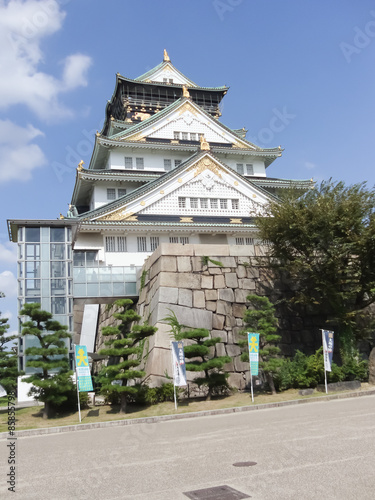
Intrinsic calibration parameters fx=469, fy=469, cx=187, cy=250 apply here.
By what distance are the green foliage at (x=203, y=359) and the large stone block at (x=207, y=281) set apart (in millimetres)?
2427

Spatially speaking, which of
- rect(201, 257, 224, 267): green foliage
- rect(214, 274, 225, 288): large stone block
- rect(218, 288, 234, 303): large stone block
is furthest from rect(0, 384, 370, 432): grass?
rect(201, 257, 224, 267): green foliage

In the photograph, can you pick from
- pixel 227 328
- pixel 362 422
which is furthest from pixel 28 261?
pixel 362 422

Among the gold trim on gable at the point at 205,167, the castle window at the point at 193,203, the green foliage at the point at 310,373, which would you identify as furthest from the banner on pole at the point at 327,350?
the gold trim on gable at the point at 205,167

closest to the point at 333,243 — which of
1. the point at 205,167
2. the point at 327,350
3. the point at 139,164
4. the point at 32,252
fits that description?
the point at 327,350

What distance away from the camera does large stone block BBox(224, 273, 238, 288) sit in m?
20.6

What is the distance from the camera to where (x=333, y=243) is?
18.8 m

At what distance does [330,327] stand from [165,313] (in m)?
8.18

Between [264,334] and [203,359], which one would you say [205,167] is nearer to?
[264,334]

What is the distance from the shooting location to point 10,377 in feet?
59.1

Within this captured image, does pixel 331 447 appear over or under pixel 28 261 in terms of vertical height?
under

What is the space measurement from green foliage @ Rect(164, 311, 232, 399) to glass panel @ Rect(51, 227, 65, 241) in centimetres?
789

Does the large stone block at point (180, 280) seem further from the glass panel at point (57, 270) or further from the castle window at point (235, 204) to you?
the castle window at point (235, 204)

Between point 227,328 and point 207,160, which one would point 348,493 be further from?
point 207,160

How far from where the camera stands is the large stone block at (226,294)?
20.3 metres
